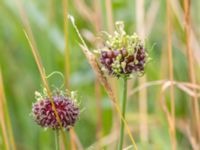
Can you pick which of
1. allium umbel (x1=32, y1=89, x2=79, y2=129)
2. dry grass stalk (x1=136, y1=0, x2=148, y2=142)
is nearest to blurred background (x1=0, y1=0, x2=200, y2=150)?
dry grass stalk (x1=136, y1=0, x2=148, y2=142)

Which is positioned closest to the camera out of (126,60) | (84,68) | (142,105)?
(126,60)

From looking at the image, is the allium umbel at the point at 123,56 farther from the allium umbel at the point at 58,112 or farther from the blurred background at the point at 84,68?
the blurred background at the point at 84,68

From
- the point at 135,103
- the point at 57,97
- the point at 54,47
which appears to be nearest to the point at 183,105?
the point at 135,103

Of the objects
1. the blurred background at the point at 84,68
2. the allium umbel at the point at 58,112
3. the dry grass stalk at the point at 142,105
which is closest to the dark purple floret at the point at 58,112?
the allium umbel at the point at 58,112

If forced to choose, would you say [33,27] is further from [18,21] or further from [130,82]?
[130,82]

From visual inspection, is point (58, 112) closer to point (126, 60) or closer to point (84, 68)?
point (126, 60)

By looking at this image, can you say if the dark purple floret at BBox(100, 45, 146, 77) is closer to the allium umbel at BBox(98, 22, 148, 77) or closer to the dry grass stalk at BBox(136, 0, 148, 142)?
the allium umbel at BBox(98, 22, 148, 77)

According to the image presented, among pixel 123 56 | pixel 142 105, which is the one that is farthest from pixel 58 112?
pixel 142 105
